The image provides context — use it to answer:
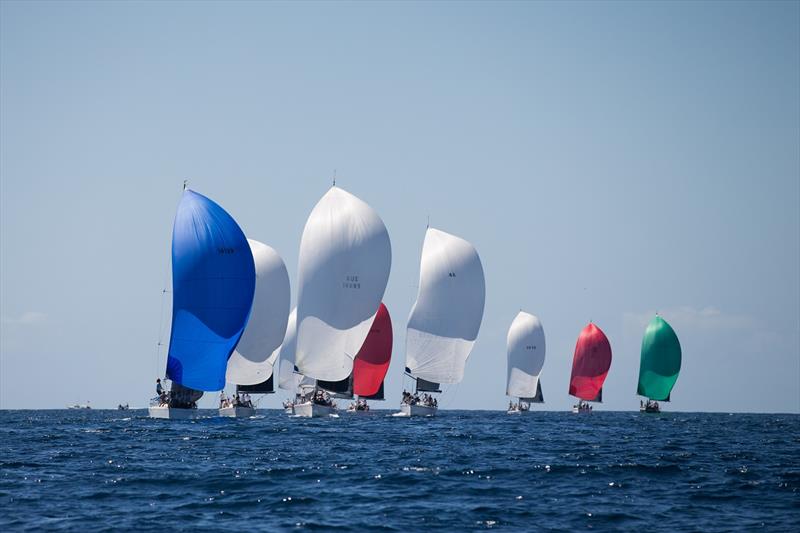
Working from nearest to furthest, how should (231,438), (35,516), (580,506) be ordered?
1. (35,516)
2. (580,506)
3. (231,438)

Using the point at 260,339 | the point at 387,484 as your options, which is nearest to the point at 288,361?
the point at 260,339

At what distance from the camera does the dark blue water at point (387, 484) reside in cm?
2264

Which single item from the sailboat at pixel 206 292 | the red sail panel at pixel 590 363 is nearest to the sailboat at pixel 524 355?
the red sail panel at pixel 590 363

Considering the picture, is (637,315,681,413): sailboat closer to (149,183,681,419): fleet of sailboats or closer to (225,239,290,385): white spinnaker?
(149,183,681,419): fleet of sailboats

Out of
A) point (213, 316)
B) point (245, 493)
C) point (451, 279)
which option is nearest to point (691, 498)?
point (245, 493)

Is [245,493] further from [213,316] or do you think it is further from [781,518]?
[213,316]

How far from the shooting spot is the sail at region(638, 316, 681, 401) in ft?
349

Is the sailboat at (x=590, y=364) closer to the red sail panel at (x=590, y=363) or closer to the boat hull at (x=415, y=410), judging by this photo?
the red sail panel at (x=590, y=363)

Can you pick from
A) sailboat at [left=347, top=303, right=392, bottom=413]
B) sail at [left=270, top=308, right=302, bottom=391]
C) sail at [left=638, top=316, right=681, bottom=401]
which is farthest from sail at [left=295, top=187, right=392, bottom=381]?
sail at [left=638, top=316, right=681, bottom=401]

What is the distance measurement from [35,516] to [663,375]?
9145cm

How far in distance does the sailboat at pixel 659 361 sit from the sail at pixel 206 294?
199ft

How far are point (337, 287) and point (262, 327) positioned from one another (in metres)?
8.36

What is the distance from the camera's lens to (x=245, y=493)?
26.1 m

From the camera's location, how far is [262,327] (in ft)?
232
